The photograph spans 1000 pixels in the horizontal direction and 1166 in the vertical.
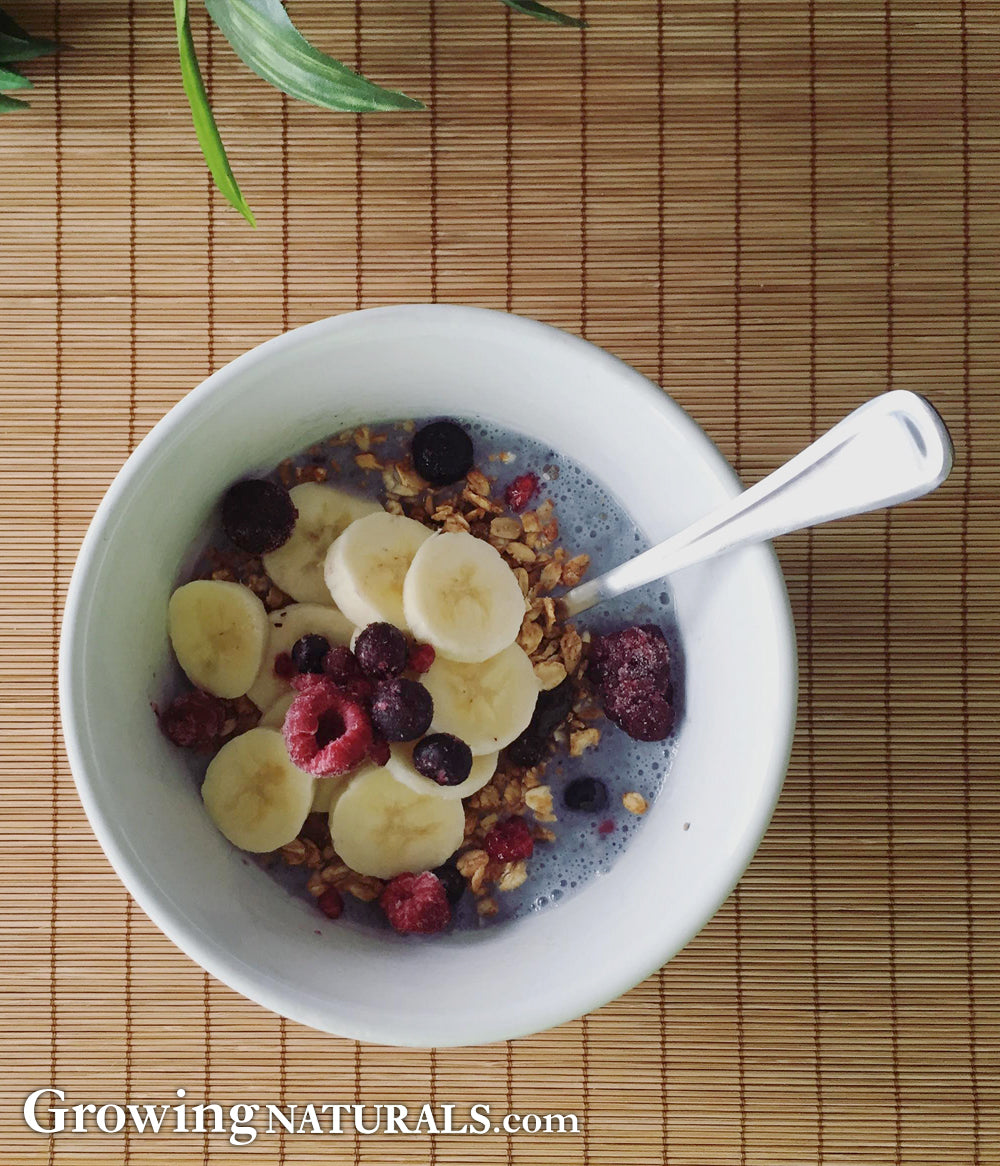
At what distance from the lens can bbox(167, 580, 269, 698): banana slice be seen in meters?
0.85

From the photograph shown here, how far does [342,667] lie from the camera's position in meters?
0.82

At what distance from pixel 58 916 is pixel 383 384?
0.50 m

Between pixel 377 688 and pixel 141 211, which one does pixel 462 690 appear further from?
pixel 141 211

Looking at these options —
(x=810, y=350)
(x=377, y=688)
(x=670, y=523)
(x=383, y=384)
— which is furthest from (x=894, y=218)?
(x=377, y=688)

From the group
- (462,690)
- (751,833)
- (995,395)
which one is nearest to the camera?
(751,833)

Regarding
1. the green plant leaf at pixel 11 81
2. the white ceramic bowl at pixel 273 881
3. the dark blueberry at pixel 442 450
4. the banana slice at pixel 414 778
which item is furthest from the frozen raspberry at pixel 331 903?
the green plant leaf at pixel 11 81

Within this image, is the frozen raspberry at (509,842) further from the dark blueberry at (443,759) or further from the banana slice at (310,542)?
the banana slice at (310,542)

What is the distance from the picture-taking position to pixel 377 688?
2.62ft

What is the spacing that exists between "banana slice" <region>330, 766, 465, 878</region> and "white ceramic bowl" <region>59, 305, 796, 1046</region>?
5cm

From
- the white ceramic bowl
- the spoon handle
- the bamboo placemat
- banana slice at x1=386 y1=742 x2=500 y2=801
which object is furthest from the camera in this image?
the bamboo placemat

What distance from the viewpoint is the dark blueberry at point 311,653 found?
2.74 ft

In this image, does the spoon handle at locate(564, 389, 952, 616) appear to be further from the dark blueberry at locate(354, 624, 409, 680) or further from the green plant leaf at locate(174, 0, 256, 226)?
the green plant leaf at locate(174, 0, 256, 226)

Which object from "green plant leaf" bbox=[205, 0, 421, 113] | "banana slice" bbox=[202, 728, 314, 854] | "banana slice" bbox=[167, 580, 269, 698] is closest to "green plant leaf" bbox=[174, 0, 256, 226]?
"green plant leaf" bbox=[205, 0, 421, 113]

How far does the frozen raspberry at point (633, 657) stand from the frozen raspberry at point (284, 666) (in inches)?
9.0
